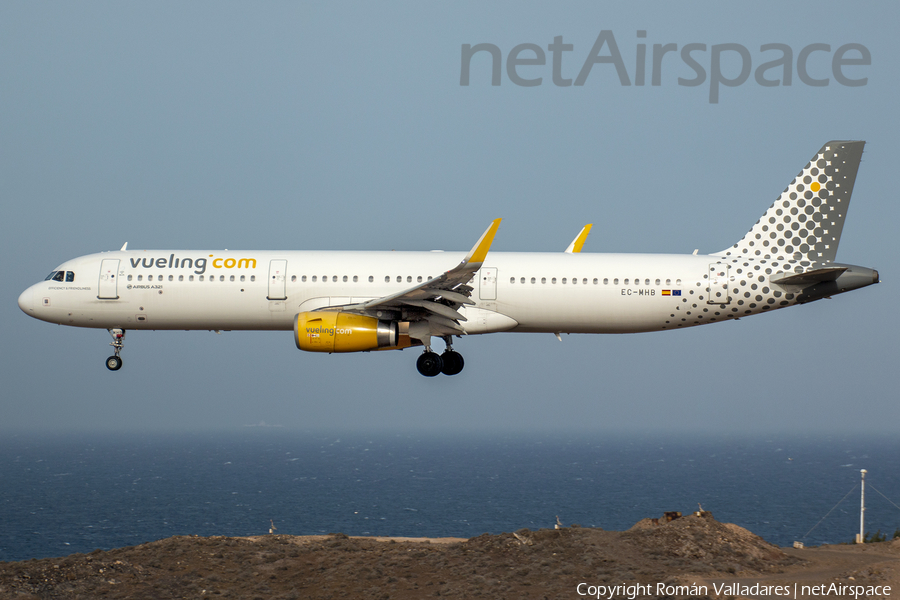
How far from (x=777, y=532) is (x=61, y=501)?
106 m

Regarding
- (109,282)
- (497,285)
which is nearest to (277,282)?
(109,282)

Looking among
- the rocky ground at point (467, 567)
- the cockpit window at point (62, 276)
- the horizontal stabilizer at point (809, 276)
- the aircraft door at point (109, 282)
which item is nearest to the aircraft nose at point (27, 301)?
the cockpit window at point (62, 276)

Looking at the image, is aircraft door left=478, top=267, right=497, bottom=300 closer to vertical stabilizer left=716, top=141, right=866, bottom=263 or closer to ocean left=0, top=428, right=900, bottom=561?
vertical stabilizer left=716, top=141, right=866, bottom=263

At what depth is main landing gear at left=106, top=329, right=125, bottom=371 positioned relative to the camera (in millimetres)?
30312

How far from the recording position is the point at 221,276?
94.4ft

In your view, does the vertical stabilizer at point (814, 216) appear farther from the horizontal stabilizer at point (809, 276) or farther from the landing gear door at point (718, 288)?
the horizontal stabilizer at point (809, 276)

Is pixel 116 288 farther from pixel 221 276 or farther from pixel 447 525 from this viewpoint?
pixel 447 525

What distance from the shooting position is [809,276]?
27.1m

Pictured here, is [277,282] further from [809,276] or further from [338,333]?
[809,276]

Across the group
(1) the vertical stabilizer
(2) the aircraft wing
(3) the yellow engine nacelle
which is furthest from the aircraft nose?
(1) the vertical stabilizer

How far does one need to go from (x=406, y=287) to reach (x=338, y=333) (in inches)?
139

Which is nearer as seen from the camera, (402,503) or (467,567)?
(467,567)

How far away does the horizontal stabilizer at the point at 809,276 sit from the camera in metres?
26.6

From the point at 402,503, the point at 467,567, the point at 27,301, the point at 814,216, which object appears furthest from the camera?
the point at 402,503
